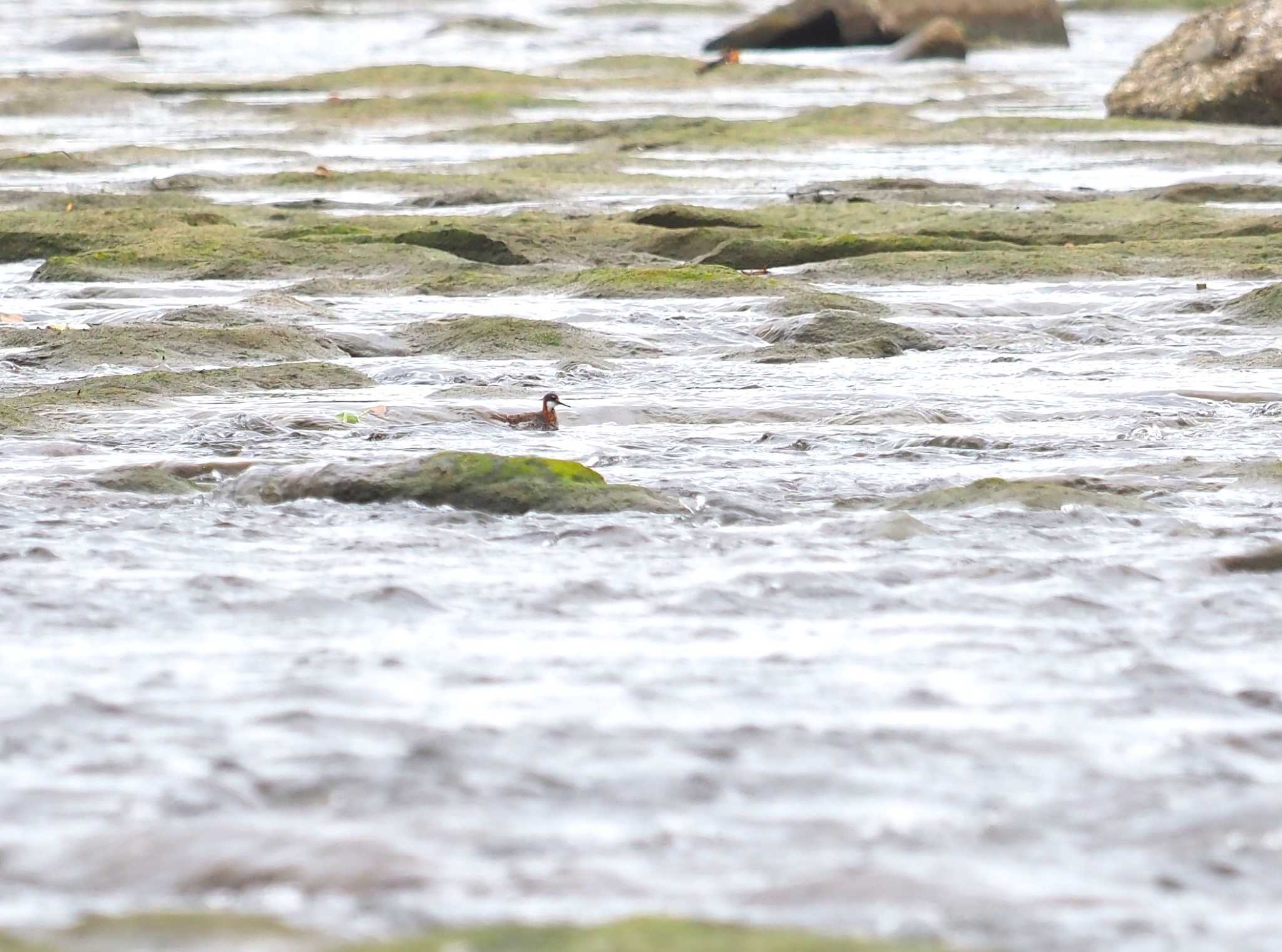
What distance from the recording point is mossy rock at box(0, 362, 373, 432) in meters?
5.38

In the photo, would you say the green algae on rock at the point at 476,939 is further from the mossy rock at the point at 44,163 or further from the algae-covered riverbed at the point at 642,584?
the mossy rock at the point at 44,163

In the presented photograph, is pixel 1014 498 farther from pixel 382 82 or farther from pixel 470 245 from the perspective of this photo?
pixel 382 82

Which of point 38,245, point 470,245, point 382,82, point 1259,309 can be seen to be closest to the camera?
point 1259,309

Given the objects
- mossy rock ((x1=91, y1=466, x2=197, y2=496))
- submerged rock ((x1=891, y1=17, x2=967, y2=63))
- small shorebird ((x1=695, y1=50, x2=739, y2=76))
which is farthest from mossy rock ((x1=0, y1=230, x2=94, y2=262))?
submerged rock ((x1=891, y1=17, x2=967, y2=63))

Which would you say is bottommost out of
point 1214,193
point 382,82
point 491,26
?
point 1214,193

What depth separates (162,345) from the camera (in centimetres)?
652

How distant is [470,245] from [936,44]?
65.3ft

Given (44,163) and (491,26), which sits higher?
(491,26)

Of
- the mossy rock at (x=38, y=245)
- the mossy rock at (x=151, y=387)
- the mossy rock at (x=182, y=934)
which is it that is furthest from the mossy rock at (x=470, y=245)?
the mossy rock at (x=182, y=934)

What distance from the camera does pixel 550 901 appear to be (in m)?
2.27

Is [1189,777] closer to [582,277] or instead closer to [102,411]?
[102,411]

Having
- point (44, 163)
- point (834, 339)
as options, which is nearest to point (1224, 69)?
point (44, 163)

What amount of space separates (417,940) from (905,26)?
28540 millimetres

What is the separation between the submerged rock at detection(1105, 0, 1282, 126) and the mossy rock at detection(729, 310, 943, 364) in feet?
31.1
